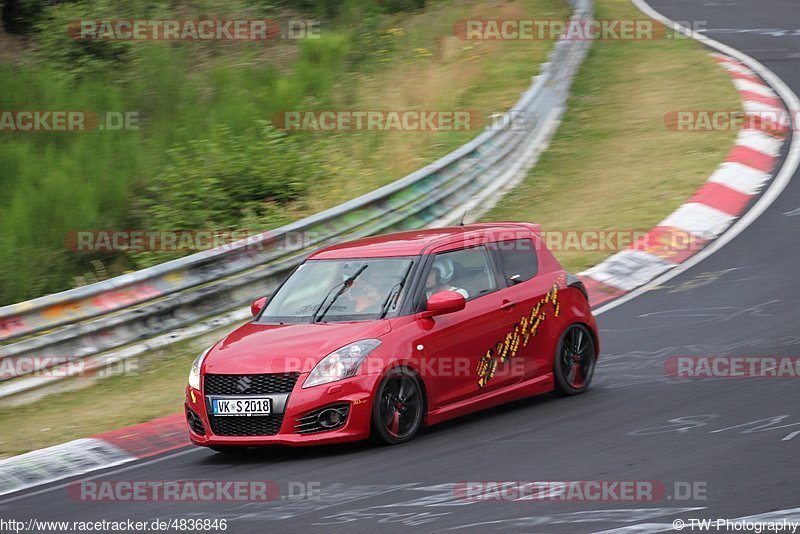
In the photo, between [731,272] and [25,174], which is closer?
[731,272]

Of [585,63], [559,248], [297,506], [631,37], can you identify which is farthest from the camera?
[631,37]

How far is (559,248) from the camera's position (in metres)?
13.9

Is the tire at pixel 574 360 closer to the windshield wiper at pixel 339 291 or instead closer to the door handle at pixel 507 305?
the door handle at pixel 507 305

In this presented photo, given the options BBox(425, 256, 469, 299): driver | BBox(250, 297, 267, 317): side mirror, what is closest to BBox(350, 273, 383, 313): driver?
BBox(425, 256, 469, 299): driver

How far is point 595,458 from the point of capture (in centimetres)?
699

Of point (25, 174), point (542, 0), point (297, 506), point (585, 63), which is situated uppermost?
point (542, 0)

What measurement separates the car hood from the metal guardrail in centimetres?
321

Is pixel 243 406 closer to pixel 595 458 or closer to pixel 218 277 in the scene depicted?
pixel 595 458

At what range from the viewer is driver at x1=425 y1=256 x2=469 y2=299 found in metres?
8.54

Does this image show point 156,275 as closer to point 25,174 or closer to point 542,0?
point 25,174

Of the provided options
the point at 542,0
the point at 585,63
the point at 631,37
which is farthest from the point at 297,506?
the point at 542,0

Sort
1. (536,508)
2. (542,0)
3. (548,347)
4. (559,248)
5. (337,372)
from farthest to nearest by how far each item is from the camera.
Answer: (542,0)
(559,248)
(548,347)
(337,372)
(536,508)

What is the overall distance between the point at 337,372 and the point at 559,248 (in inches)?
263

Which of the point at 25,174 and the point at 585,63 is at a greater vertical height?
the point at 585,63
